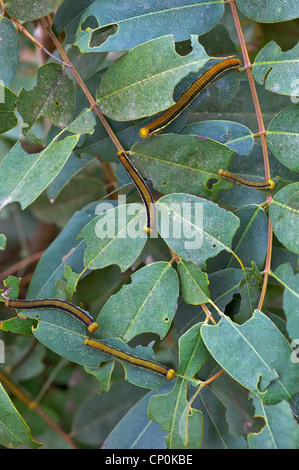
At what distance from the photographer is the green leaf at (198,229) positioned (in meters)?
0.93

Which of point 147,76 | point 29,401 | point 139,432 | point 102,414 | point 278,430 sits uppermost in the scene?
point 147,76

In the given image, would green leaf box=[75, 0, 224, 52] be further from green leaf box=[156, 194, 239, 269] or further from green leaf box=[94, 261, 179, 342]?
green leaf box=[94, 261, 179, 342]

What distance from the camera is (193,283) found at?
955 mm

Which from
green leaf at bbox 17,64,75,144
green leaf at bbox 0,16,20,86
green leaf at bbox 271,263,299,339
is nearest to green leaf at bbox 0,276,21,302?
green leaf at bbox 17,64,75,144

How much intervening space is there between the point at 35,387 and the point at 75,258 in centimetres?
89

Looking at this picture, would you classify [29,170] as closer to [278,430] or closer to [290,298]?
[290,298]

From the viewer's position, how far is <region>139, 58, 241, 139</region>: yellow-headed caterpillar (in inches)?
38.8

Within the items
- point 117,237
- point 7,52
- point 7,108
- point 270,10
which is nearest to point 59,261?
point 117,237

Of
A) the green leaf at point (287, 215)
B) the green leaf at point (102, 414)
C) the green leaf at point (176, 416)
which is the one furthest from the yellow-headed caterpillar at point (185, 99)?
the green leaf at point (102, 414)

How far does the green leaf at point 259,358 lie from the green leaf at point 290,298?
0.09 ft

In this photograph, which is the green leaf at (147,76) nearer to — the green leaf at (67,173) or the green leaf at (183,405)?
the green leaf at (67,173)

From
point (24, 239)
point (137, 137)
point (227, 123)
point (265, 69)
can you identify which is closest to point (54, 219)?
point (24, 239)

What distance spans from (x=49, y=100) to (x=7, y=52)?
0.12 metres

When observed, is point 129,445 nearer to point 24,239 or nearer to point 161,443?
point 161,443
